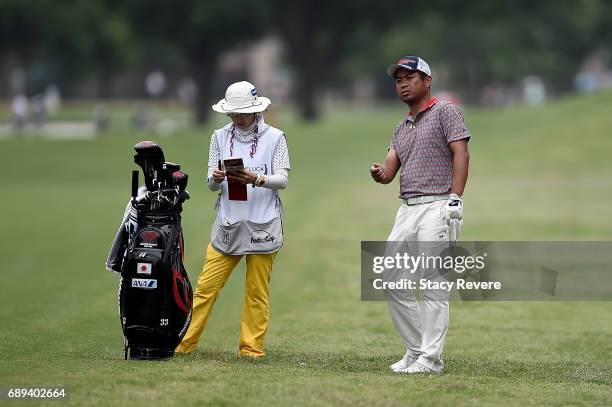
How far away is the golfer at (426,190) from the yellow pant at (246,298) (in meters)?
1.09

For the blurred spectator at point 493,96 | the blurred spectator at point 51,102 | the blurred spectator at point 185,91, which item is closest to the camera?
the blurred spectator at point 51,102

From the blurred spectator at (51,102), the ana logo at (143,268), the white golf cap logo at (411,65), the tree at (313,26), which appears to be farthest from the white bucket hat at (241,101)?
the blurred spectator at (51,102)

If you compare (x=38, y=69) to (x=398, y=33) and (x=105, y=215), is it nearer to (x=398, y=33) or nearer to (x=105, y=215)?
(x=398, y=33)

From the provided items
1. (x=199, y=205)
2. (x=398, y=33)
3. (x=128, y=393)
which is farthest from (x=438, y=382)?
(x=398, y=33)

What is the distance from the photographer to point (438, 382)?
344 inches

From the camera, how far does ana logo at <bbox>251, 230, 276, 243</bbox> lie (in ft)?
32.4

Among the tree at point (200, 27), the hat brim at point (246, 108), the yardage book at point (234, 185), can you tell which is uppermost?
the tree at point (200, 27)

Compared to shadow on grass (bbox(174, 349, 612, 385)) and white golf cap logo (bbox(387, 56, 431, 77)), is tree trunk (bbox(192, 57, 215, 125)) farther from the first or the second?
white golf cap logo (bbox(387, 56, 431, 77))

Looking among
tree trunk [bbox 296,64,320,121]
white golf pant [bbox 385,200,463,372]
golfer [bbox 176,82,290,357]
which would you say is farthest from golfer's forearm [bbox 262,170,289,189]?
tree trunk [bbox 296,64,320,121]

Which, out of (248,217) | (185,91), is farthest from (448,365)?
(185,91)

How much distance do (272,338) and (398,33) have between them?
82.8 m

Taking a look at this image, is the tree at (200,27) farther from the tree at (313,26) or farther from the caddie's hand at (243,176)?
the caddie's hand at (243,176)

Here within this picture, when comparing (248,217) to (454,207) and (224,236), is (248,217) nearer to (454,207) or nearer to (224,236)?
(224,236)

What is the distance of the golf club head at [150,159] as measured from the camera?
9.59 meters
